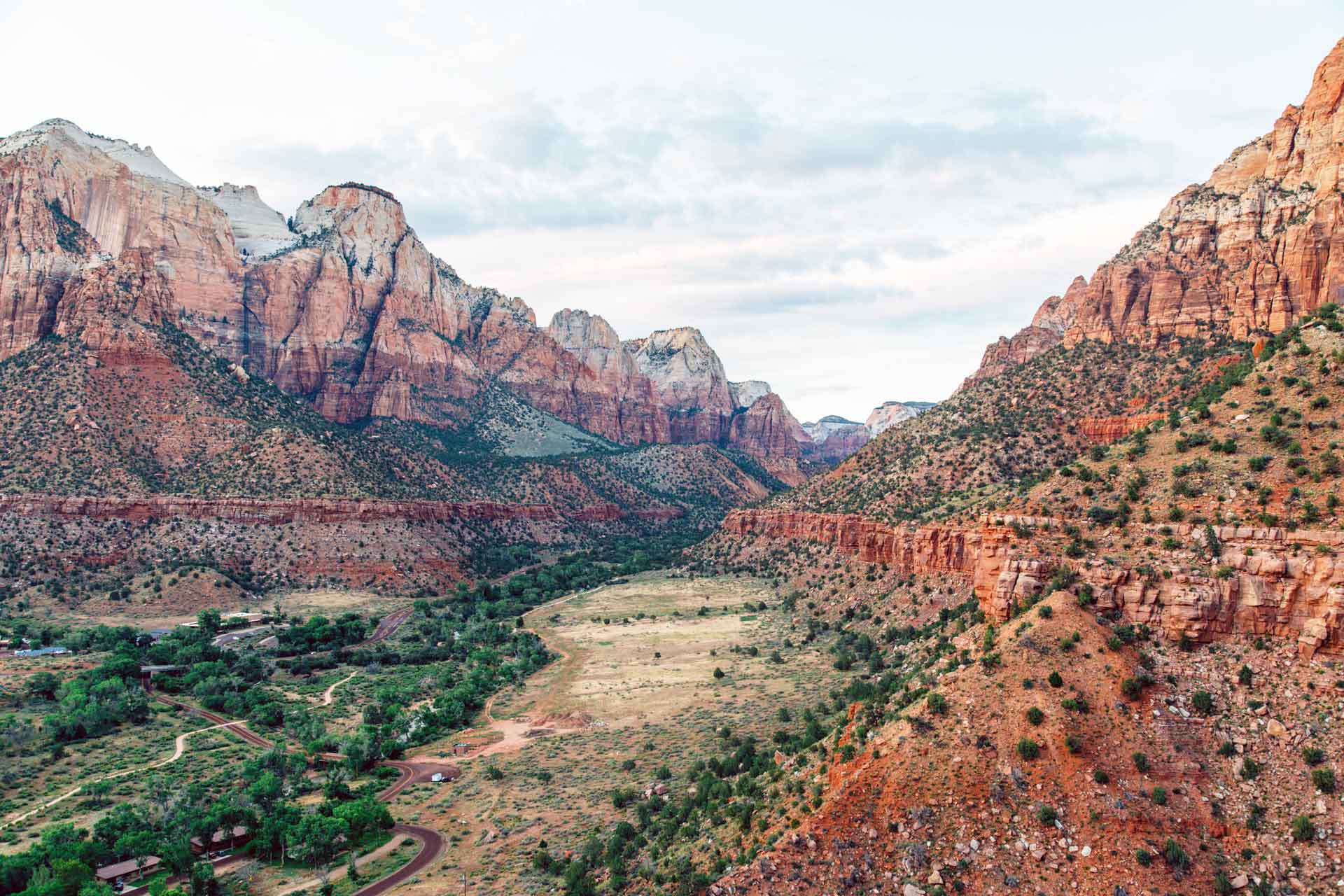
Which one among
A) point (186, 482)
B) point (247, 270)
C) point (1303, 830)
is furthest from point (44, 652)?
point (247, 270)

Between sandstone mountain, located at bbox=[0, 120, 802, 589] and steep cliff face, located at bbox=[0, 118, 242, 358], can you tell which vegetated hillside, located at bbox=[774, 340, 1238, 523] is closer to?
sandstone mountain, located at bbox=[0, 120, 802, 589]

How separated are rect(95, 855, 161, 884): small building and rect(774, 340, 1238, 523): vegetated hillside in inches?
1910

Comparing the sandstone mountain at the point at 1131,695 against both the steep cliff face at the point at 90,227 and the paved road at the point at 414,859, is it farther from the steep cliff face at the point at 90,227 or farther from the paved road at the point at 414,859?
the steep cliff face at the point at 90,227

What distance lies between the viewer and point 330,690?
197ft

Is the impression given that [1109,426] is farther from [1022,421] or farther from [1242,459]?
[1242,459]

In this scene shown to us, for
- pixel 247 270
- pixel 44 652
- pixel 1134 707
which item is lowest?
pixel 44 652

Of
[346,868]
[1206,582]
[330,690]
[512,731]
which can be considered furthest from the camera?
[330,690]

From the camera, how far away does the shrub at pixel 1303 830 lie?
19.6m

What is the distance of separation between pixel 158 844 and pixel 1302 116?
92.3 m

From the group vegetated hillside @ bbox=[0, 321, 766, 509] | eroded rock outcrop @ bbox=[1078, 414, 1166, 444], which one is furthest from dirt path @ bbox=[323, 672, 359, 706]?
eroded rock outcrop @ bbox=[1078, 414, 1166, 444]

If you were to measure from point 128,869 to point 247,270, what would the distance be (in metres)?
148

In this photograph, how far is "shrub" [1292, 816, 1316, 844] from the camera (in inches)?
770

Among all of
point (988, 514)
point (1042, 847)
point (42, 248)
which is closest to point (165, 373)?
point (42, 248)

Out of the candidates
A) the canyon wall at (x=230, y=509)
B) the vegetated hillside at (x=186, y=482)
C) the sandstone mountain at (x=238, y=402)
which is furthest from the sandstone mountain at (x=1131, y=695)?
the sandstone mountain at (x=238, y=402)
